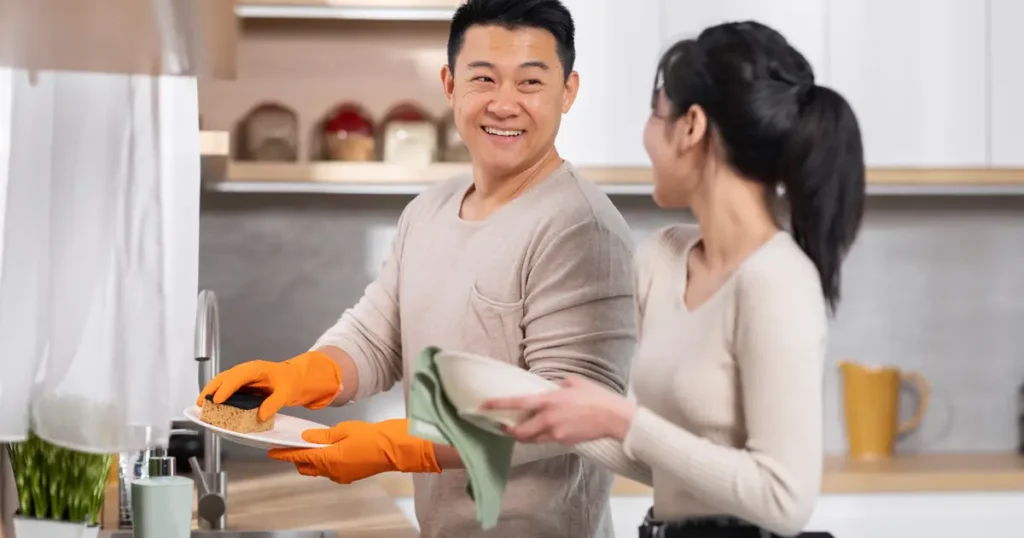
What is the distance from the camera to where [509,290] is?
1.49m

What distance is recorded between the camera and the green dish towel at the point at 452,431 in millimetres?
1033

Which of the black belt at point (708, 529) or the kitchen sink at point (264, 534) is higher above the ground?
the black belt at point (708, 529)

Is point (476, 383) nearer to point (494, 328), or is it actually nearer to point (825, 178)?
point (825, 178)

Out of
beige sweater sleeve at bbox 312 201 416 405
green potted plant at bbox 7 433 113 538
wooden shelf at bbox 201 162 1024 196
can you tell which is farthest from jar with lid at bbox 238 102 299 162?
green potted plant at bbox 7 433 113 538

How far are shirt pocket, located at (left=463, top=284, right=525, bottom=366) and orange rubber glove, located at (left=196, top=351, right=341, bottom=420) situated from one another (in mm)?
210

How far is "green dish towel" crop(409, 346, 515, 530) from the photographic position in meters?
1.03

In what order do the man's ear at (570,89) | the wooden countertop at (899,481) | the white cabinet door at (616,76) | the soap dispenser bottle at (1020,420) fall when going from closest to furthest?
the man's ear at (570,89), the wooden countertop at (899,481), the white cabinet door at (616,76), the soap dispenser bottle at (1020,420)

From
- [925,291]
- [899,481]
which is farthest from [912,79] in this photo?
[899,481]

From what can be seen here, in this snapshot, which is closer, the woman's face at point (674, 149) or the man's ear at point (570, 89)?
the woman's face at point (674, 149)

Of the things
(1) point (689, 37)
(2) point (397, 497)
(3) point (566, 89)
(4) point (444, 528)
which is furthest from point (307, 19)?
(1) point (689, 37)

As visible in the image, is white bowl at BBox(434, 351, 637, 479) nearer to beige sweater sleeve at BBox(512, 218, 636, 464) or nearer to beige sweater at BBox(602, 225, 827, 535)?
beige sweater at BBox(602, 225, 827, 535)

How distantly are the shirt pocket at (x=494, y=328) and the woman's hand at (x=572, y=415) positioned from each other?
18.7 inches

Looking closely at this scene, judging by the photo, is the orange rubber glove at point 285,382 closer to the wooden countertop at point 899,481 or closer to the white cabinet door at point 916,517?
the wooden countertop at point 899,481

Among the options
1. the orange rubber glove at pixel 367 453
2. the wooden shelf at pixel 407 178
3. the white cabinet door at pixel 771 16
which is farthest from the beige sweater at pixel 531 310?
the white cabinet door at pixel 771 16
